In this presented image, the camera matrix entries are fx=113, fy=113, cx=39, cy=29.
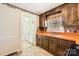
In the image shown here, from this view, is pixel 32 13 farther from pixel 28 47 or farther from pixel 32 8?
pixel 28 47

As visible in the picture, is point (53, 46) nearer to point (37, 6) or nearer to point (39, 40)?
point (39, 40)

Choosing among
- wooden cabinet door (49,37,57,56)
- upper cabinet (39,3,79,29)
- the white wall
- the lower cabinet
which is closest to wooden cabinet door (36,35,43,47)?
the lower cabinet

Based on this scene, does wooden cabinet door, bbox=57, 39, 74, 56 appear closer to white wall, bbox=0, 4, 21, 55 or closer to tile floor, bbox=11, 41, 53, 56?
tile floor, bbox=11, 41, 53, 56

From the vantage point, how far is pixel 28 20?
154 centimetres

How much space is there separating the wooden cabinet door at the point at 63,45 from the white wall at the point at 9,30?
54cm

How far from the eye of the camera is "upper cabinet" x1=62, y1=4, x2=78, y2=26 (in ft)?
4.62

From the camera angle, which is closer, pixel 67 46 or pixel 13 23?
pixel 67 46

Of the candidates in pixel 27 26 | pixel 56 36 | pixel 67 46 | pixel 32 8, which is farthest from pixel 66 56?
pixel 32 8

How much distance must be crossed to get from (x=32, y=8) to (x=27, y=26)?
0.25 metres

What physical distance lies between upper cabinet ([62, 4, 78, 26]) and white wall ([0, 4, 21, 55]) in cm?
63

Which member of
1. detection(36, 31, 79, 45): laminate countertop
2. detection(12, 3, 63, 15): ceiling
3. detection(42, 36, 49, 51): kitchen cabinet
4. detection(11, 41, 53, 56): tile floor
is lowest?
detection(11, 41, 53, 56): tile floor

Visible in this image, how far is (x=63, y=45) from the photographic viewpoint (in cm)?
141

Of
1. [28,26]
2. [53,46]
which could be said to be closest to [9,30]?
[28,26]

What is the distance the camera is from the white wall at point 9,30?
4.73 feet
